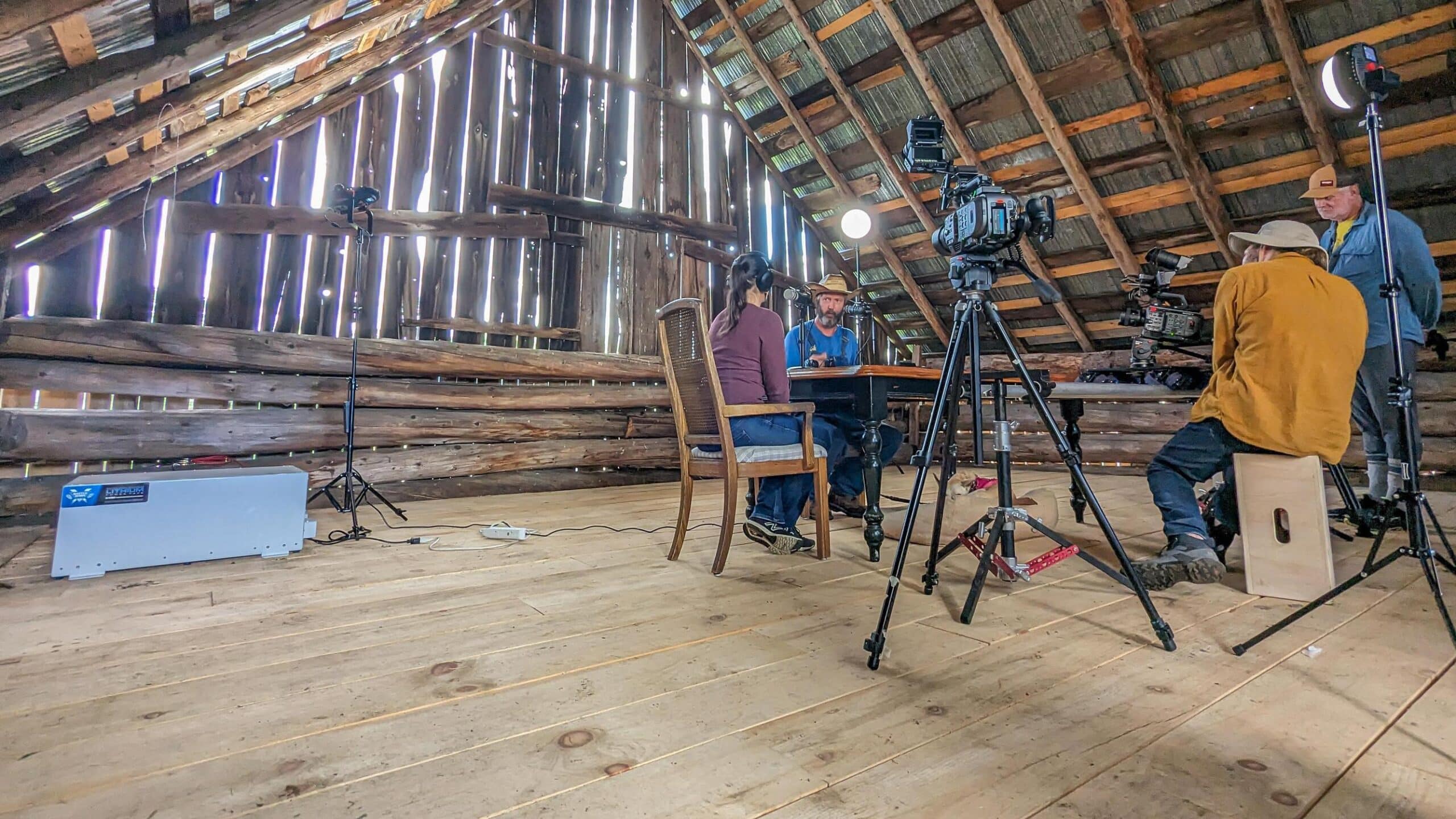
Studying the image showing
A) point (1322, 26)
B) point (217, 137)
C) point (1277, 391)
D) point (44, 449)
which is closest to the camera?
point (1277, 391)

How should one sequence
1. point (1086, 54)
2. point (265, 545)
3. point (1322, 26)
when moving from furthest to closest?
point (1086, 54) → point (1322, 26) → point (265, 545)

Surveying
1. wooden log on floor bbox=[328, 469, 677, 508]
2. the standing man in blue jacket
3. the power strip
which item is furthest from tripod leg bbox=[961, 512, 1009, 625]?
wooden log on floor bbox=[328, 469, 677, 508]

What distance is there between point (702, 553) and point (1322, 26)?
5.19 m

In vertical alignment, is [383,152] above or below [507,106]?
below

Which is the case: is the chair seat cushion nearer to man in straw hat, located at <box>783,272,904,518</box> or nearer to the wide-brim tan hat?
man in straw hat, located at <box>783,272,904,518</box>

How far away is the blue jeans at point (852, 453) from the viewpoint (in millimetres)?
3299

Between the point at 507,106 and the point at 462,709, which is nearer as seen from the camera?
the point at 462,709

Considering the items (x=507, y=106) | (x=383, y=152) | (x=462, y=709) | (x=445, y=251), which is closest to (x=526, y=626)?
(x=462, y=709)

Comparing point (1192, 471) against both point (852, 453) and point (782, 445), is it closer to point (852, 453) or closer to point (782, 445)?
point (782, 445)

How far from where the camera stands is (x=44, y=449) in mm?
3145

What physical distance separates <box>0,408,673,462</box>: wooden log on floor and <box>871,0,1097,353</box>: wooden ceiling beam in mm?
3988

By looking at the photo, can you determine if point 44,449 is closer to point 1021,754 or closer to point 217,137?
point 217,137

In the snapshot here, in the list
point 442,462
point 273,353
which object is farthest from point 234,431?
point 442,462

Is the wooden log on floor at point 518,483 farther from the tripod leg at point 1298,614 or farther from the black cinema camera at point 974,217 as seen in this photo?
the tripod leg at point 1298,614
